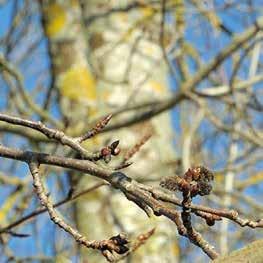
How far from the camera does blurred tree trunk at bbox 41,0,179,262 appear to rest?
2.67m

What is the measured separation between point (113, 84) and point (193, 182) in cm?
209

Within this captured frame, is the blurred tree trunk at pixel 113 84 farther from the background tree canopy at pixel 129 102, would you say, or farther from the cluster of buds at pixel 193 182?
the cluster of buds at pixel 193 182

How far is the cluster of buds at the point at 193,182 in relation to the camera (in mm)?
807

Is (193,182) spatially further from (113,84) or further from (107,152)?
(113,84)

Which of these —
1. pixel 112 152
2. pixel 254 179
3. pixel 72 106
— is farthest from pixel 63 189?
pixel 112 152

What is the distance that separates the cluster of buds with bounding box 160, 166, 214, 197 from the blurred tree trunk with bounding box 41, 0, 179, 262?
1.71 m

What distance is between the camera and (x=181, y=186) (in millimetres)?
806

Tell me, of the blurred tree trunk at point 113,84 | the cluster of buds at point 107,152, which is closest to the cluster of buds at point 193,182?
the cluster of buds at point 107,152

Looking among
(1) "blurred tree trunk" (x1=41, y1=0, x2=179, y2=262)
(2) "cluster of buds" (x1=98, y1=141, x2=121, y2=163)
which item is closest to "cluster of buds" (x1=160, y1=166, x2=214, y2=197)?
(2) "cluster of buds" (x1=98, y1=141, x2=121, y2=163)

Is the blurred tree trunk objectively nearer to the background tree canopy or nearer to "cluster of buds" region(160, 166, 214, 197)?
the background tree canopy

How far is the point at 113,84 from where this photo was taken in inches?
114

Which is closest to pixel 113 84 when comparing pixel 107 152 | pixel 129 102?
pixel 129 102

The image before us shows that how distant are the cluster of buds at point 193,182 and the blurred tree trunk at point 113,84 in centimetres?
171

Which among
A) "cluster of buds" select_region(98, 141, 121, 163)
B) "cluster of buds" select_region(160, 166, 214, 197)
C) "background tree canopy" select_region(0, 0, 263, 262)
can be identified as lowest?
"cluster of buds" select_region(160, 166, 214, 197)
